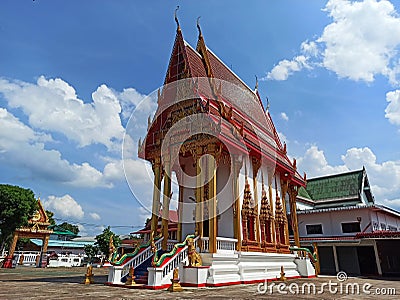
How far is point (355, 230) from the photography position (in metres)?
18.8

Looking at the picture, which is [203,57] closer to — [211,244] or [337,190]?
[211,244]

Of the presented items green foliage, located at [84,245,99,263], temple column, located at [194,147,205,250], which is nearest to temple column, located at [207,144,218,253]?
temple column, located at [194,147,205,250]

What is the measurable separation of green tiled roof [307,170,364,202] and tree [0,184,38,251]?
69.0 ft

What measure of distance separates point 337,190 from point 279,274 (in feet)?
44.6

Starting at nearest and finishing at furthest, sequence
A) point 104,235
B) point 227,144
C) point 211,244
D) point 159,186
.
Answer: point 211,244
point 227,144
point 159,186
point 104,235

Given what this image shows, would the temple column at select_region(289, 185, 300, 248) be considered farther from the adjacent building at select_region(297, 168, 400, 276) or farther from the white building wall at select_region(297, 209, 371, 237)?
the white building wall at select_region(297, 209, 371, 237)

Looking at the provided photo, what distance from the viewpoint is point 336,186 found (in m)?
23.6

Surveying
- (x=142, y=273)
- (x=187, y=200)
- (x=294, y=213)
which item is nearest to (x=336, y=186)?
(x=294, y=213)

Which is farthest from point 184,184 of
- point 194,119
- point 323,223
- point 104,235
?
point 104,235

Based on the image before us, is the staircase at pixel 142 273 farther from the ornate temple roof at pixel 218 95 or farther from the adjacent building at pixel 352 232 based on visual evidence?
the adjacent building at pixel 352 232

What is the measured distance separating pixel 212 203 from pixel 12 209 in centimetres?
1641

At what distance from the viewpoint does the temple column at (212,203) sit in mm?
9523

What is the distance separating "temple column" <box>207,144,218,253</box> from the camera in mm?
9523

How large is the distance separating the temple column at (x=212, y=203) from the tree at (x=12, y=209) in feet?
53.0
